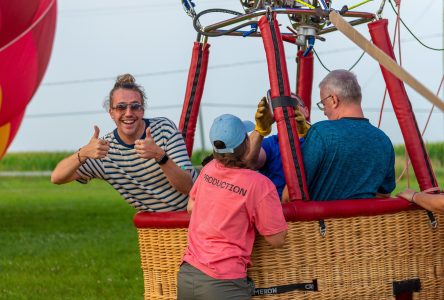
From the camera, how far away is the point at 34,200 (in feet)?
48.9

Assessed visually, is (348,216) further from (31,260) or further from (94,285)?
(31,260)

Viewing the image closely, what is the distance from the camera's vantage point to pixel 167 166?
3326 mm

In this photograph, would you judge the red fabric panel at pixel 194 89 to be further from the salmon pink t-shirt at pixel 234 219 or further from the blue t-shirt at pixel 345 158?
the salmon pink t-shirt at pixel 234 219

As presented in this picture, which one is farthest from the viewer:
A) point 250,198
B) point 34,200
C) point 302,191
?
point 34,200

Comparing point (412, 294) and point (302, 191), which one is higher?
point (302, 191)

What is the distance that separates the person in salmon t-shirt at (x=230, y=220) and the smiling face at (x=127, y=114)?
18.8 inches

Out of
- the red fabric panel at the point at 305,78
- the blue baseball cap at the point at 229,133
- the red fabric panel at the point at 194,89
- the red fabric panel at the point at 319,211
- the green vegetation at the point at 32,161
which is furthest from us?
the green vegetation at the point at 32,161

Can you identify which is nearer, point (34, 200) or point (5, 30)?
point (5, 30)

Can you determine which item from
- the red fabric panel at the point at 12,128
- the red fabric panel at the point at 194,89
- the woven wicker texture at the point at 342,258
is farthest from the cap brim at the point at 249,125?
the red fabric panel at the point at 12,128

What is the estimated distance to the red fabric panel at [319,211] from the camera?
3.17m

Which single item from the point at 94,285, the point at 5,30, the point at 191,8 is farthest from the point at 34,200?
the point at 191,8

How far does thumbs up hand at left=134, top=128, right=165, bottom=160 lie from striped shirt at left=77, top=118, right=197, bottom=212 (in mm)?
175

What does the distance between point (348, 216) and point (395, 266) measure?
0.95 feet

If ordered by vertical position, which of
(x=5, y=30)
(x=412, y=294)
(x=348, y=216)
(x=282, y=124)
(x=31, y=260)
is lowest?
(x=412, y=294)
